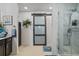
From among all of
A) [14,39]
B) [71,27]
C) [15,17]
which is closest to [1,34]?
[14,39]

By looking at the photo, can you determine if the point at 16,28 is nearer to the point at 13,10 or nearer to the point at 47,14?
A: the point at 13,10

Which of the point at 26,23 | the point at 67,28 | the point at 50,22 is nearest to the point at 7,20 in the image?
the point at 26,23

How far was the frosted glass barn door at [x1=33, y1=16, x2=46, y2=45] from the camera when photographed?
206cm

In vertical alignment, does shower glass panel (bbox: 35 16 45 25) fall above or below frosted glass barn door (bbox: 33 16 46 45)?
above

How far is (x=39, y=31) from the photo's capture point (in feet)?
6.75

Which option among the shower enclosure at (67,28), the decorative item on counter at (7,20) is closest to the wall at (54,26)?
the shower enclosure at (67,28)

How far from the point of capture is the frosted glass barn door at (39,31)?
2.06 meters

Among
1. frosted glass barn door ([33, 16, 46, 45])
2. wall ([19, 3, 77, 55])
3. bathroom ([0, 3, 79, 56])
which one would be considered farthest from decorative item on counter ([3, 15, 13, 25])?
frosted glass barn door ([33, 16, 46, 45])

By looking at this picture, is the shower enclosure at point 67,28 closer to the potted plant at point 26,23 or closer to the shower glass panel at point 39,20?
the shower glass panel at point 39,20

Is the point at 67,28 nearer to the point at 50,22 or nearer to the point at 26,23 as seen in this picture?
the point at 50,22

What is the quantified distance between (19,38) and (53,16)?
0.64 meters

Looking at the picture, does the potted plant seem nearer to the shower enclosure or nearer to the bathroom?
the bathroom

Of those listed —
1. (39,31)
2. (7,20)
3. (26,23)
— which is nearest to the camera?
(7,20)

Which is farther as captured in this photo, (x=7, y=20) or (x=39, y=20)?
(x=39, y=20)
